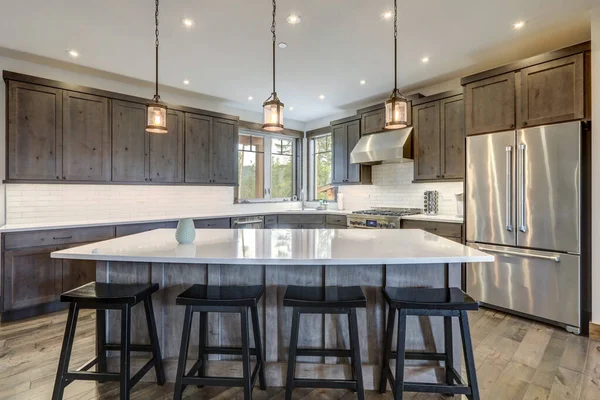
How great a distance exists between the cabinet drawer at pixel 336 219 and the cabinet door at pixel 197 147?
6.93ft

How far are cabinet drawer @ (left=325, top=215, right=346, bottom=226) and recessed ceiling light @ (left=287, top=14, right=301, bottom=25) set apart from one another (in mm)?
3066

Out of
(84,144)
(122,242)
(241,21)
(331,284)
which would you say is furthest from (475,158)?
(84,144)

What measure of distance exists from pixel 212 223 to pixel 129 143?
1.54 meters

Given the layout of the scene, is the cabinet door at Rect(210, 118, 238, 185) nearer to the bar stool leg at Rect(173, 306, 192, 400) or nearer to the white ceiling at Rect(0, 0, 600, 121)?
the white ceiling at Rect(0, 0, 600, 121)

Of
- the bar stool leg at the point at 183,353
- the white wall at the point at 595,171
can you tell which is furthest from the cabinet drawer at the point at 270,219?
the white wall at the point at 595,171

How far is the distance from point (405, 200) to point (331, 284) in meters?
3.27

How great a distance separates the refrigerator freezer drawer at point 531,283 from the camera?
2.74m

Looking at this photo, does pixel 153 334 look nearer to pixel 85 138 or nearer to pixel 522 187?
pixel 85 138

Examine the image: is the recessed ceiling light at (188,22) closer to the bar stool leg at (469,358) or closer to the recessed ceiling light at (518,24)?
the recessed ceiling light at (518,24)

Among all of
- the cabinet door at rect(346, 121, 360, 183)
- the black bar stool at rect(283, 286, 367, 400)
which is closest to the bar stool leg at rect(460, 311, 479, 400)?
the black bar stool at rect(283, 286, 367, 400)

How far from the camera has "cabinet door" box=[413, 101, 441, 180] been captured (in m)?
4.06

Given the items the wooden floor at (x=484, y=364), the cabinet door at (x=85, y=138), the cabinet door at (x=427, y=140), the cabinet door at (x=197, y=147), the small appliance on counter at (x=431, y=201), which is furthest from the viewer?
the cabinet door at (x=197, y=147)

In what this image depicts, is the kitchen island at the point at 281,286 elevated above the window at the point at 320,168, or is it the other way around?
the window at the point at 320,168

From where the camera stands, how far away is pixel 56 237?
3.22 meters
